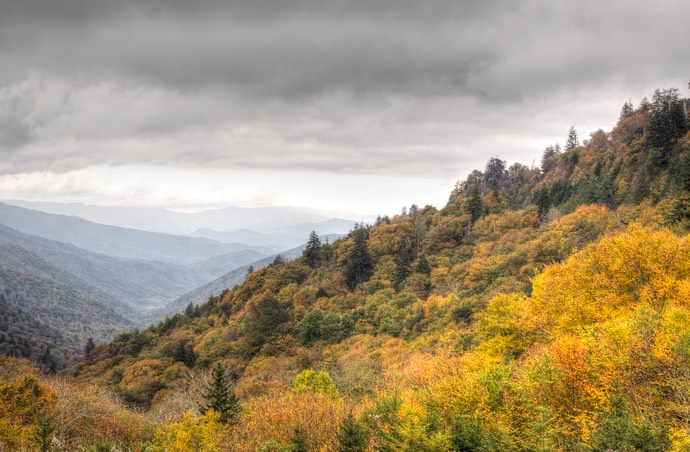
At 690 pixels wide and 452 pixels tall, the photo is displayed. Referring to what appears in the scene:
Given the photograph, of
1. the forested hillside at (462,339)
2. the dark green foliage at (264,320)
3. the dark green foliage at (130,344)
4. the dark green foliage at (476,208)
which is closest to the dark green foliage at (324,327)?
the forested hillside at (462,339)

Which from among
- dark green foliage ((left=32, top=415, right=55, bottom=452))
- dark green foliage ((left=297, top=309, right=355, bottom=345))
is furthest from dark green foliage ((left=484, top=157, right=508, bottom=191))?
dark green foliage ((left=32, top=415, right=55, bottom=452))

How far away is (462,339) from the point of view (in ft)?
161

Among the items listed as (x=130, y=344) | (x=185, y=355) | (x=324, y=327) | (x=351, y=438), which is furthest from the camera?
(x=130, y=344)

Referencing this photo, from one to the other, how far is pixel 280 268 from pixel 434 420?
104835 mm

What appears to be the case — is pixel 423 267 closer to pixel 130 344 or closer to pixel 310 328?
pixel 310 328

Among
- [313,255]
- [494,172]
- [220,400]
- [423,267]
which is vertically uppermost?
[494,172]

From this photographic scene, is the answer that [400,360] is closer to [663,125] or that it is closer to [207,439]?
[207,439]

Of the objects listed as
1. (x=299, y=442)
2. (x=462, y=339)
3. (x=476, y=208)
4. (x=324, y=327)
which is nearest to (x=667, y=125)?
(x=476, y=208)

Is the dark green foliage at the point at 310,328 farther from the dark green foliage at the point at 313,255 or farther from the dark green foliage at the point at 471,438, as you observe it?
the dark green foliage at the point at 471,438

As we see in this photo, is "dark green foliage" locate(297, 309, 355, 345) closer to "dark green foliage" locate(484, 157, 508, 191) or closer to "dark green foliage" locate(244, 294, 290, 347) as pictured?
"dark green foliage" locate(244, 294, 290, 347)

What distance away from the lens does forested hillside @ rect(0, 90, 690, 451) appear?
74.0 feet

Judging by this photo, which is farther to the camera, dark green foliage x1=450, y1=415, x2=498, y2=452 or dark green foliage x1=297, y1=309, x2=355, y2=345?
dark green foliage x1=297, y1=309, x2=355, y2=345

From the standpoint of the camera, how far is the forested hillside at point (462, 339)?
22562 millimetres

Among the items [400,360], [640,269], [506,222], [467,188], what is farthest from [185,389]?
[467,188]
